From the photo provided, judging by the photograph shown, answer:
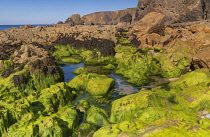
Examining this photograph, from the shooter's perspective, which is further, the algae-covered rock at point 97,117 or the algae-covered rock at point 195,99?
the algae-covered rock at point 195,99

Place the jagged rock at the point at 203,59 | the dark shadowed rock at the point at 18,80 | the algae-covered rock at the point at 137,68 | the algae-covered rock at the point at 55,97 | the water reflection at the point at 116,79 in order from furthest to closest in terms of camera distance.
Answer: the algae-covered rock at the point at 137,68
the jagged rock at the point at 203,59
the water reflection at the point at 116,79
the dark shadowed rock at the point at 18,80
the algae-covered rock at the point at 55,97

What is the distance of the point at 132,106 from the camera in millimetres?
9969

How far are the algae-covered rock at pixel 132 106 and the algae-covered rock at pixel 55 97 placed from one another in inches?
145

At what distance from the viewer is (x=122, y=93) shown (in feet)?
45.5

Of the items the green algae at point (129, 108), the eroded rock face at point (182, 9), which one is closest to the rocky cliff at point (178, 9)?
the eroded rock face at point (182, 9)

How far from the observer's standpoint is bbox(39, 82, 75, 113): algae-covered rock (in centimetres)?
1066

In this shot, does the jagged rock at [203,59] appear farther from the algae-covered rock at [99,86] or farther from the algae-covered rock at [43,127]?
the algae-covered rock at [43,127]

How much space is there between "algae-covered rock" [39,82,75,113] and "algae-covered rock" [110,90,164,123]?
12.1 ft

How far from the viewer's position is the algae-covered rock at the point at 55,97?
10.7 meters

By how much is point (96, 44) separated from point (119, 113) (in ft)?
79.0

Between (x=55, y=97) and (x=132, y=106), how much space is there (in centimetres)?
522

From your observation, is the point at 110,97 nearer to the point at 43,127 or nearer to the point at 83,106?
the point at 83,106

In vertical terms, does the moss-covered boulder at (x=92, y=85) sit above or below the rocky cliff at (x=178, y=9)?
below

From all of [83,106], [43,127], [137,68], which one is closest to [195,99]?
[83,106]
